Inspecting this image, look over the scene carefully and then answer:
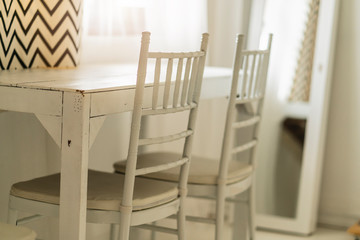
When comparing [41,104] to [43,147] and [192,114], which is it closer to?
[192,114]

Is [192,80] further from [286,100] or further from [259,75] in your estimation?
[286,100]

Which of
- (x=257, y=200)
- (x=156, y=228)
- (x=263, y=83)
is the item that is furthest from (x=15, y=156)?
(x=257, y=200)

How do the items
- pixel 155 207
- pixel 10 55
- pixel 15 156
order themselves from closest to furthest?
pixel 155 207 → pixel 10 55 → pixel 15 156

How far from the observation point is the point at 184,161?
6.98ft

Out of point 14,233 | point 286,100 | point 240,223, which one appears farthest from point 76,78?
point 286,100

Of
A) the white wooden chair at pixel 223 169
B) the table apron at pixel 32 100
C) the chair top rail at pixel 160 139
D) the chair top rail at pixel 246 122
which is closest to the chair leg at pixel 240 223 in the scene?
the white wooden chair at pixel 223 169

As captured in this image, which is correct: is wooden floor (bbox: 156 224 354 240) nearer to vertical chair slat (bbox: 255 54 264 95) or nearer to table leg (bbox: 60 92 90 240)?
vertical chair slat (bbox: 255 54 264 95)

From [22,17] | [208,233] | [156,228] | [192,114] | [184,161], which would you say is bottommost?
[208,233]

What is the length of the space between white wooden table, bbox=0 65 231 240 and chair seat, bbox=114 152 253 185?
515 mm

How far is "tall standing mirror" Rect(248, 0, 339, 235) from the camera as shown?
11.3ft

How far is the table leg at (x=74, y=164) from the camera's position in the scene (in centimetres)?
173

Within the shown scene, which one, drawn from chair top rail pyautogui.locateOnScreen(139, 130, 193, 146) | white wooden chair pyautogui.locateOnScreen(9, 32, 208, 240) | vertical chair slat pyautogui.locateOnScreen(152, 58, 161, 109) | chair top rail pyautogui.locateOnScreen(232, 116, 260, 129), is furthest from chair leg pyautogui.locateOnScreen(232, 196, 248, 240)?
vertical chair slat pyautogui.locateOnScreen(152, 58, 161, 109)

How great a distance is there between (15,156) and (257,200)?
1.57 metres

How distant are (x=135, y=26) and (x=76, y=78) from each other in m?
1.02
